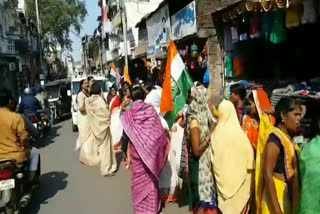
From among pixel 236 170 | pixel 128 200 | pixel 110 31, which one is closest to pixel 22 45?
pixel 110 31

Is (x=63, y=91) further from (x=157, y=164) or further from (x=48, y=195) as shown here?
(x=157, y=164)

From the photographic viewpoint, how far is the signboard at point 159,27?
43.6ft

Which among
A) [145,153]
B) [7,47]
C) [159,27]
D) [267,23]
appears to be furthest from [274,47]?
[7,47]

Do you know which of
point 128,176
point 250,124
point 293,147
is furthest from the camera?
point 128,176

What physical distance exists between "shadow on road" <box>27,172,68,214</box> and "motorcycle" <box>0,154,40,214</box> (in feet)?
1.81

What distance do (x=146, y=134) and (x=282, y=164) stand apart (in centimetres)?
211

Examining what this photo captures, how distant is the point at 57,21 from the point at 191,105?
45.2 metres

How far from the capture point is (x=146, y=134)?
4910 mm

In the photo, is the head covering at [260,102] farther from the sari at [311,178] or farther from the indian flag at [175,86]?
the sari at [311,178]

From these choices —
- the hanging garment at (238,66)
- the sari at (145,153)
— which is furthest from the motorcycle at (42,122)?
the sari at (145,153)

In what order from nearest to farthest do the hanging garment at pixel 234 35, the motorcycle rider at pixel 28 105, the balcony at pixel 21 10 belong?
the hanging garment at pixel 234 35
the motorcycle rider at pixel 28 105
the balcony at pixel 21 10

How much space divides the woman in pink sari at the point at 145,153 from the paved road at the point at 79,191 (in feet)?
1.94

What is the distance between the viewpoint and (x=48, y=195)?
662cm

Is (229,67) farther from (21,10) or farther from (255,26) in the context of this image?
(21,10)
